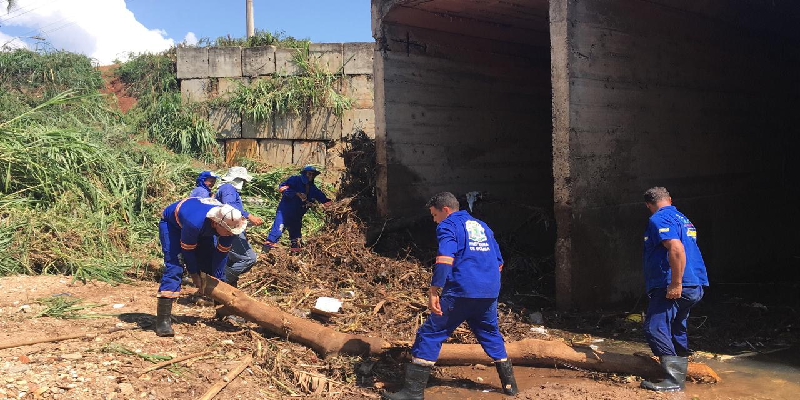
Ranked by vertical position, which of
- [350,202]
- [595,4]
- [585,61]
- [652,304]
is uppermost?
[595,4]

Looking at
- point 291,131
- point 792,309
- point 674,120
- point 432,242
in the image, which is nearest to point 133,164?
point 291,131

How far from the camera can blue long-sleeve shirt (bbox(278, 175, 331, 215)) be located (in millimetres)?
8477

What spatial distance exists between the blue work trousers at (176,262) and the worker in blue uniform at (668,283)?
3721 mm

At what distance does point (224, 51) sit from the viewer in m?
12.8

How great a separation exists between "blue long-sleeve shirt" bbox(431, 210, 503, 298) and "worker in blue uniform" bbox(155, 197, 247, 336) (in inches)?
71.0

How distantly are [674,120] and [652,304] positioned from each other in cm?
375

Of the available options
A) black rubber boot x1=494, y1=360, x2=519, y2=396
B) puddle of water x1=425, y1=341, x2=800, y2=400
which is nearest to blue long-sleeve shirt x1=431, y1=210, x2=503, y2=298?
black rubber boot x1=494, y1=360, x2=519, y2=396

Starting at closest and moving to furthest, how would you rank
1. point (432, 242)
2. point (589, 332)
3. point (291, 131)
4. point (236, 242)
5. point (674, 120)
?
1. point (589, 332)
2. point (236, 242)
3. point (674, 120)
4. point (432, 242)
5. point (291, 131)

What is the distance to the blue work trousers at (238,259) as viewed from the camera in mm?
6980

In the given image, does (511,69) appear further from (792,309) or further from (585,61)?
(792,309)

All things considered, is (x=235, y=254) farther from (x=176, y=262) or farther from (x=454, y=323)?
(x=454, y=323)

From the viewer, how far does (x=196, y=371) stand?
4.52 m

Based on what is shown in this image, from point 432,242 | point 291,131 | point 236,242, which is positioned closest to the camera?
point 236,242

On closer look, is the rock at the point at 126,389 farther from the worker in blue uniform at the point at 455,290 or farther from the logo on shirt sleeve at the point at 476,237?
the logo on shirt sleeve at the point at 476,237
